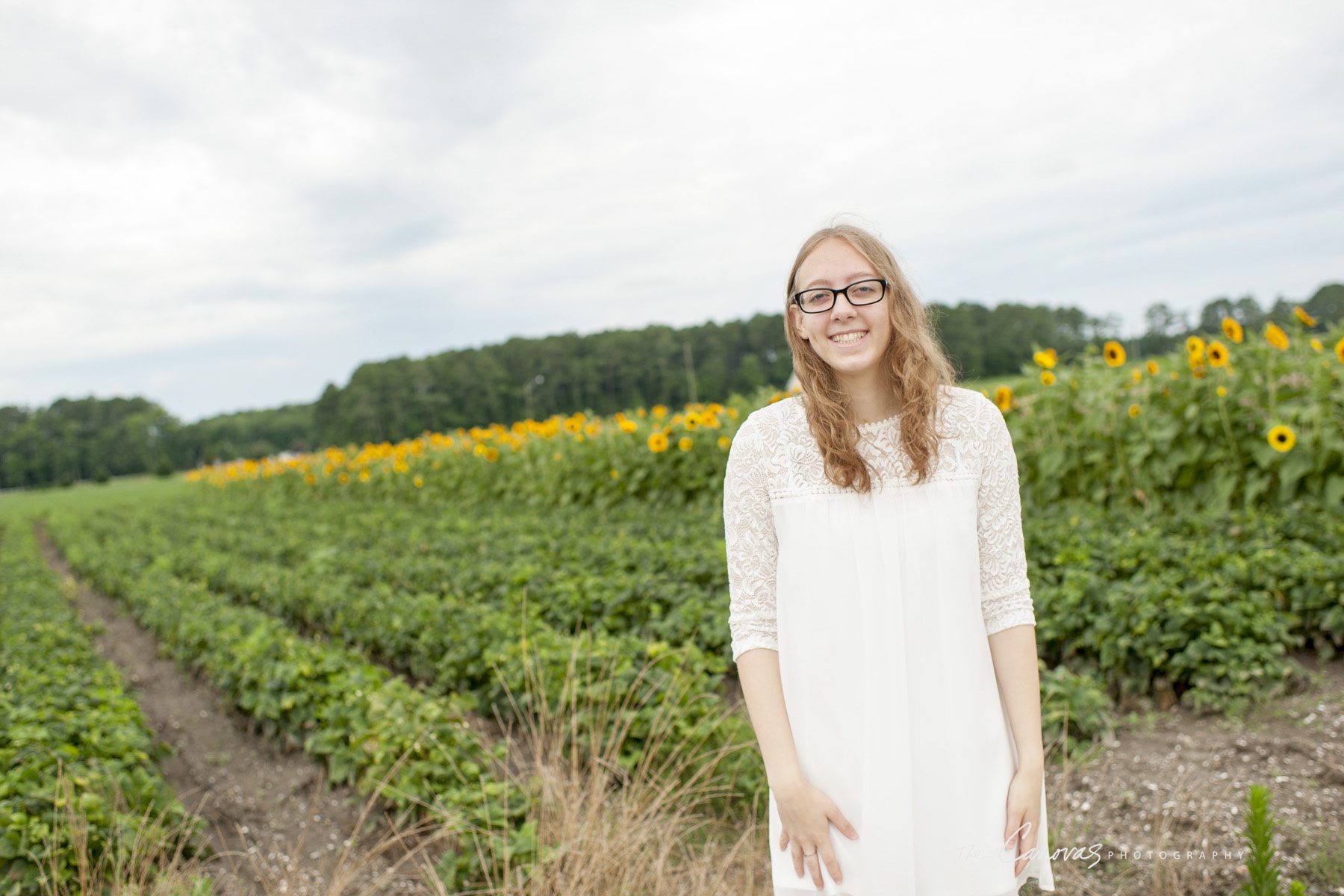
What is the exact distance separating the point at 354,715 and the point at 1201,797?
10.3 feet

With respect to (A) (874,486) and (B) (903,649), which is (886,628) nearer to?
(B) (903,649)

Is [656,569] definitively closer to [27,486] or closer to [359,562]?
[359,562]

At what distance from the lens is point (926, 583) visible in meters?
1.48

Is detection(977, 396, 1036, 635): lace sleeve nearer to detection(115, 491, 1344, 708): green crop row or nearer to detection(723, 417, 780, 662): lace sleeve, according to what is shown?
detection(723, 417, 780, 662): lace sleeve

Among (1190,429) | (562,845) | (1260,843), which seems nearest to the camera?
(1260,843)

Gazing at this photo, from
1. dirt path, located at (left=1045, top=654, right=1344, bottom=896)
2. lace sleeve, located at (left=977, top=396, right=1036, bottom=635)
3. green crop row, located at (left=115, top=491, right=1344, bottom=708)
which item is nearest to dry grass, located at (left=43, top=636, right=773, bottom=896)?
green crop row, located at (left=115, top=491, right=1344, bottom=708)

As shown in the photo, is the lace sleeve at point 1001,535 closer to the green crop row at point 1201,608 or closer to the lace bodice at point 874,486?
the lace bodice at point 874,486

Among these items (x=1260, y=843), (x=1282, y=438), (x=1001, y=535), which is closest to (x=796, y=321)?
(x=1001, y=535)

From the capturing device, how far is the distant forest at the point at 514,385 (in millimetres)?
8250

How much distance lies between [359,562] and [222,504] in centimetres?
1097

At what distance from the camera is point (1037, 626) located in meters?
3.85

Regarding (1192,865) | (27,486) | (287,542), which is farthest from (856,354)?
(27,486)

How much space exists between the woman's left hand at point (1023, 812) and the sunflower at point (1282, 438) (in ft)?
13.2

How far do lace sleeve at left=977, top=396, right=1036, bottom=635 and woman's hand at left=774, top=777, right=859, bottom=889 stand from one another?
1.44 ft
